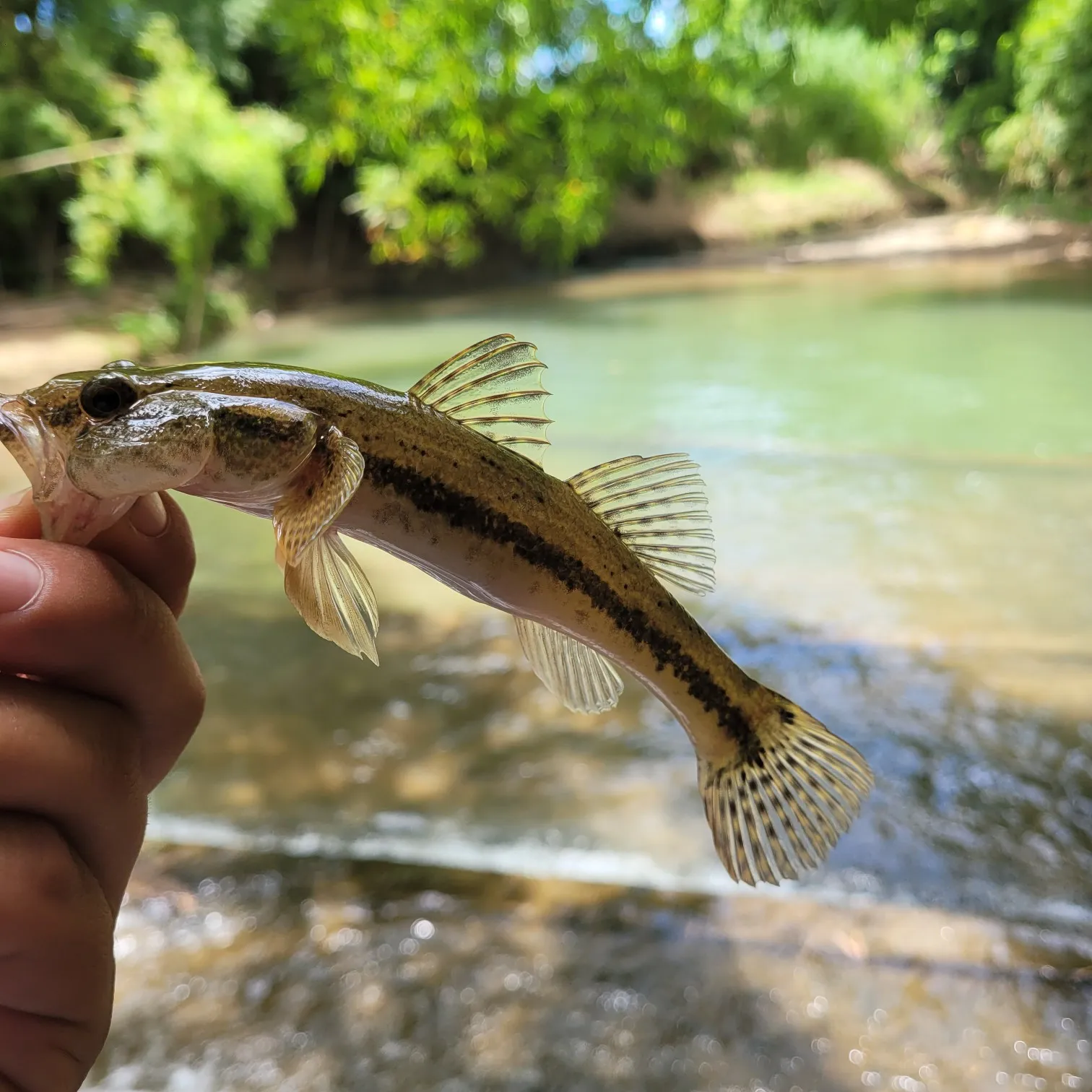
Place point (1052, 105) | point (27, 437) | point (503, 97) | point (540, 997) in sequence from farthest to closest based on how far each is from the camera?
point (1052, 105)
point (503, 97)
point (540, 997)
point (27, 437)

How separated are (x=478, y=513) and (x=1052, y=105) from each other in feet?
44.9

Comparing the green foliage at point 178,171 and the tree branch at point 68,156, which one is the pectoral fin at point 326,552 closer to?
the green foliage at point 178,171

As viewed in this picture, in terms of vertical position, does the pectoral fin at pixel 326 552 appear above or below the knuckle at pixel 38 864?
above

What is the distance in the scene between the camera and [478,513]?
0.89 meters

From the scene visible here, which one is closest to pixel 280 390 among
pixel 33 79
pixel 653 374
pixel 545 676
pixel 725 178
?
pixel 545 676

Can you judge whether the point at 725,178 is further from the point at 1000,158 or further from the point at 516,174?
the point at 516,174

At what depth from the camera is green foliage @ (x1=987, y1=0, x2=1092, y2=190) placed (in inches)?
372

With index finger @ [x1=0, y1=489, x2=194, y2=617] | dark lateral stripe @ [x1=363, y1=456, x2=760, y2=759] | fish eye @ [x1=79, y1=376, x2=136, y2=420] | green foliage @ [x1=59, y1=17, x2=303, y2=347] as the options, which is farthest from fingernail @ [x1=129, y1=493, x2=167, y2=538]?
green foliage @ [x1=59, y1=17, x2=303, y2=347]

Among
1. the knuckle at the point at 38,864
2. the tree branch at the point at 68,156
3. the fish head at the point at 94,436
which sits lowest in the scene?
the knuckle at the point at 38,864

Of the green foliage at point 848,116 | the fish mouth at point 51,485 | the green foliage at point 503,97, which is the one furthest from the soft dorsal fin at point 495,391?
the green foliage at point 848,116

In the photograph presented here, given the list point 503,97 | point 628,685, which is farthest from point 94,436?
point 503,97

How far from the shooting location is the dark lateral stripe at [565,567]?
2.81 ft

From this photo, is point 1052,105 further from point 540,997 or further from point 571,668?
point 571,668

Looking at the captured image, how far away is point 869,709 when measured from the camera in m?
3.31
